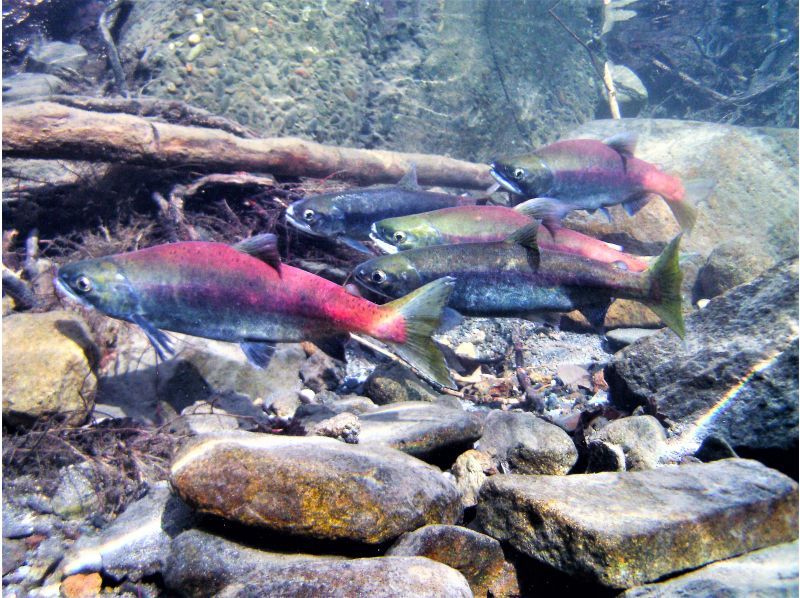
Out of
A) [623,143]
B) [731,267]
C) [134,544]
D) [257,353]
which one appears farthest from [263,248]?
[731,267]

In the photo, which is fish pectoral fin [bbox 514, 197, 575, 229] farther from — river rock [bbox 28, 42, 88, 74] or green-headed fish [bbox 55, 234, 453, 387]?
river rock [bbox 28, 42, 88, 74]

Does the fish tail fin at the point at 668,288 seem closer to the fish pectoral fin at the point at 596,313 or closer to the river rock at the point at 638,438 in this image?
the fish pectoral fin at the point at 596,313

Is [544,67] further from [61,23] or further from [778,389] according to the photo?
[61,23]

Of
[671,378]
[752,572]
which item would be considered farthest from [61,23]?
[752,572]

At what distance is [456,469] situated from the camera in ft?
9.50

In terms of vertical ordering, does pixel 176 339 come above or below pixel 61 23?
below

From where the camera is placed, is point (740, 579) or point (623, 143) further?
point (623, 143)

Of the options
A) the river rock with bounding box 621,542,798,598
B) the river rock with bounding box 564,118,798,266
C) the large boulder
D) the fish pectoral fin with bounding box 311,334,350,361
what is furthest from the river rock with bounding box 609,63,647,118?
the river rock with bounding box 621,542,798,598

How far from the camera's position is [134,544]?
2369 millimetres

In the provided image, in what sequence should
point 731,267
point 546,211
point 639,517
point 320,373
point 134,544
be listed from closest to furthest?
point 639,517 → point 134,544 → point 546,211 → point 320,373 → point 731,267

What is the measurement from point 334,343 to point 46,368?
1.96m

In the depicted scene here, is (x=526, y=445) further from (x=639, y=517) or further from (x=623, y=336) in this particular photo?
(x=623, y=336)

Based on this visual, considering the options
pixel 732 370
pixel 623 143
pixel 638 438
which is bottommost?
pixel 638 438

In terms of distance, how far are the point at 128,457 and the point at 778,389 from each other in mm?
4247
